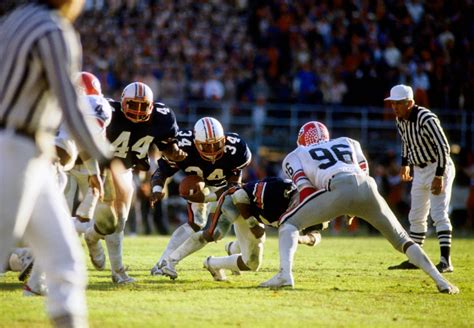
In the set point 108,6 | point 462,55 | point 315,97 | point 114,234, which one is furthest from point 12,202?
point 108,6

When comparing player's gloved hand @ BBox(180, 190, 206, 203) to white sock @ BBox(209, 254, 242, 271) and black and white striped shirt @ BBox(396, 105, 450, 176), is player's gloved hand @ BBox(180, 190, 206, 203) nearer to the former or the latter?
white sock @ BBox(209, 254, 242, 271)

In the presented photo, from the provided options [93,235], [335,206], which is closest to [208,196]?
[93,235]

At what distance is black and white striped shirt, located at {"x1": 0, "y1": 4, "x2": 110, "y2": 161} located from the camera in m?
4.77

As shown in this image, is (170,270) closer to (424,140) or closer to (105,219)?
(105,219)

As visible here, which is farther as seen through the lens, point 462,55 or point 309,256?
point 462,55

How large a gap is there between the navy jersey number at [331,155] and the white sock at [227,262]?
1317mm

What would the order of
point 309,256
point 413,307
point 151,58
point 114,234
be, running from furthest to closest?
1. point 151,58
2. point 309,256
3. point 114,234
4. point 413,307

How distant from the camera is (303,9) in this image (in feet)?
78.7

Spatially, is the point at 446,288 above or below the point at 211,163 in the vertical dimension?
below

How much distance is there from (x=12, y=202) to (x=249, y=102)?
17.2 m

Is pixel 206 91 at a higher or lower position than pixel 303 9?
lower

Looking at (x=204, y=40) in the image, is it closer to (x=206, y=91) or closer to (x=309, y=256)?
(x=206, y=91)

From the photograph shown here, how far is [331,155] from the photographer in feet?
28.1

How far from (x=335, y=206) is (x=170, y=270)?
1.97m
